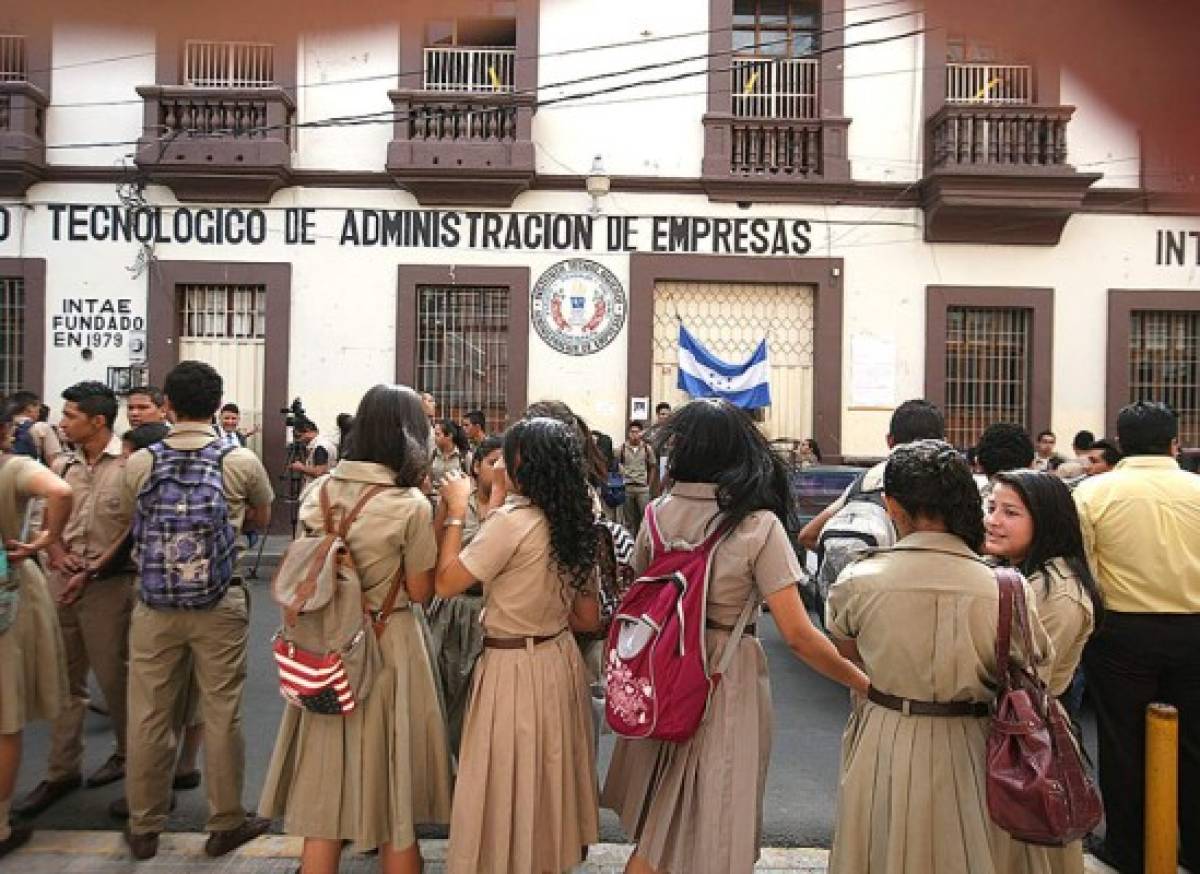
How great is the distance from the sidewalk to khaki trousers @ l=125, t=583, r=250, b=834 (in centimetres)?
13

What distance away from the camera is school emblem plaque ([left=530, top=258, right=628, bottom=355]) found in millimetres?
12328

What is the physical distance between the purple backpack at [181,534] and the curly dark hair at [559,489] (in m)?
1.44

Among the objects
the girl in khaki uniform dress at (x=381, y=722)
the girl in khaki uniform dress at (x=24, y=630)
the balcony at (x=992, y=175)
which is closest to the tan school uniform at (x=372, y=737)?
the girl in khaki uniform dress at (x=381, y=722)

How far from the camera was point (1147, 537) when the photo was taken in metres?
3.68

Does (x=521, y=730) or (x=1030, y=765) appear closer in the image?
(x=1030, y=765)

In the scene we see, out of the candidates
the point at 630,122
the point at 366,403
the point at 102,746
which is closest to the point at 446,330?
the point at 630,122

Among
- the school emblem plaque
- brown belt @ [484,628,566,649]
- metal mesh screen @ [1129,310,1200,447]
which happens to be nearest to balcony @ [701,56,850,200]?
the school emblem plaque

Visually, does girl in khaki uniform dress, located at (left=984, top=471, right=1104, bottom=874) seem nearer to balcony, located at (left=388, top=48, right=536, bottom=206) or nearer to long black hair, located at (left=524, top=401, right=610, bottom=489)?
long black hair, located at (left=524, top=401, right=610, bottom=489)

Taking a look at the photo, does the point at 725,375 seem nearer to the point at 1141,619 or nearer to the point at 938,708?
the point at 1141,619

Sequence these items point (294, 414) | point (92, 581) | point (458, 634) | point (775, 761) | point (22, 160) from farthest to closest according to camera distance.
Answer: point (22, 160), point (294, 414), point (775, 761), point (92, 581), point (458, 634)

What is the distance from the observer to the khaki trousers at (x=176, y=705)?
3.74 metres

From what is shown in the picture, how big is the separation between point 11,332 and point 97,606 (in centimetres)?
972

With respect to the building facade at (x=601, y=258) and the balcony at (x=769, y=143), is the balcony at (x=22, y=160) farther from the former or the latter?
the balcony at (x=769, y=143)

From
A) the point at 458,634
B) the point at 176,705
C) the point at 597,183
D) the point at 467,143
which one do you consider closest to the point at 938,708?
the point at 458,634
